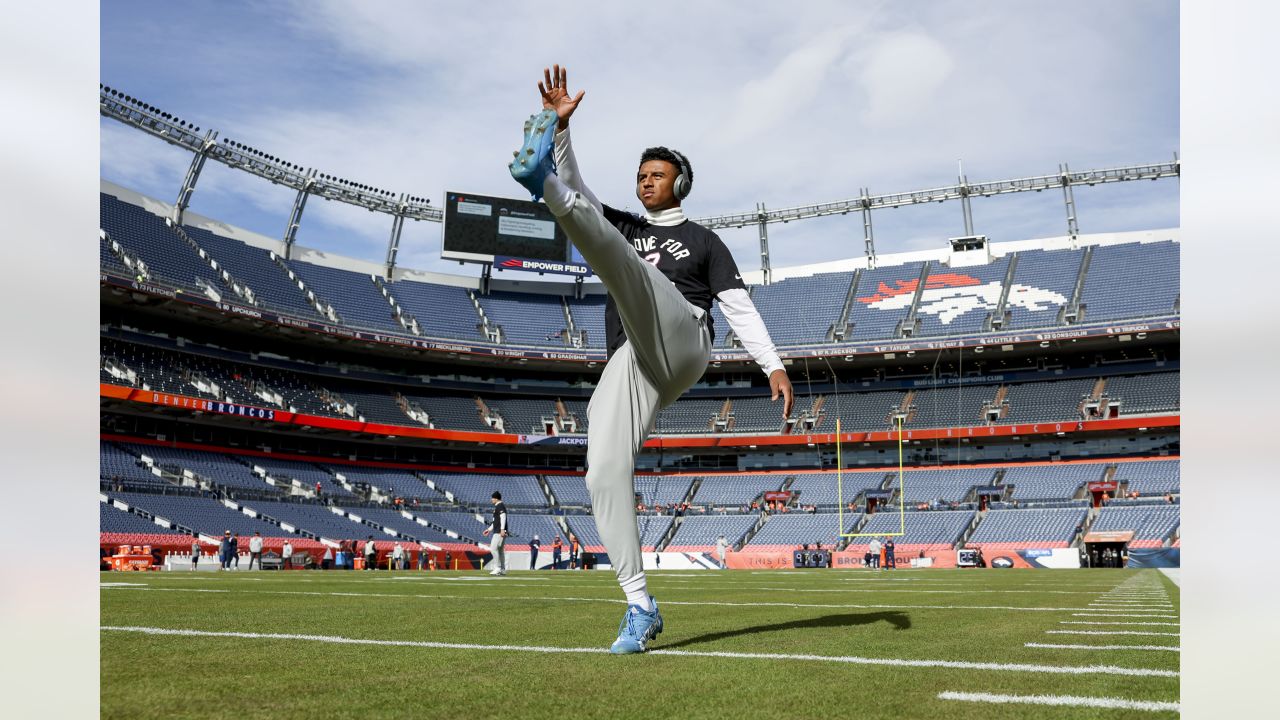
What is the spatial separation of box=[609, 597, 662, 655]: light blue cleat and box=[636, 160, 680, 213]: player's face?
1997 mm

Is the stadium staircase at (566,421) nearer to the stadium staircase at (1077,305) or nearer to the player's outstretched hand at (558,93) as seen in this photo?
the stadium staircase at (1077,305)

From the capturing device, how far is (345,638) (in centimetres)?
439

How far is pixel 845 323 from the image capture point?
50094 mm

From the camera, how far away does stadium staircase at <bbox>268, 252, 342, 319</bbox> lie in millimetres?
46094

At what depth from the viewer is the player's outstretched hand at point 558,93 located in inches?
156

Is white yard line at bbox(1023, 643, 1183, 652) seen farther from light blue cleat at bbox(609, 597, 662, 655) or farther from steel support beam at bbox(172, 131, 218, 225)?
steel support beam at bbox(172, 131, 218, 225)

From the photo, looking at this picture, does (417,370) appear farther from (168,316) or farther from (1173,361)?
(1173,361)

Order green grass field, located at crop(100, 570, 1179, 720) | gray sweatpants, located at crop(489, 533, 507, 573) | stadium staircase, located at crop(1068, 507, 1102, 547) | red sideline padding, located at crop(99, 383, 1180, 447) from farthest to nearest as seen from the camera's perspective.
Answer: red sideline padding, located at crop(99, 383, 1180, 447) < stadium staircase, located at crop(1068, 507, 1102, 547) < gray sweatpants, located at crop(489, 533, 507, 573) < green grass field, located at crop(100, 570, 1179, 720)

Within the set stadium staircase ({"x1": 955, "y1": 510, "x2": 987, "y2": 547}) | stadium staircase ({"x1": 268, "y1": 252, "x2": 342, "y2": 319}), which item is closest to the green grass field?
stadium staircase ({"x1": 955, "y1": 510, "x2": 987, "y2": 547})

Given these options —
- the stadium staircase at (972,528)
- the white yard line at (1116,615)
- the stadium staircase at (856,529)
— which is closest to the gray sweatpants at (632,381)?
the white yard line at (1116,615)

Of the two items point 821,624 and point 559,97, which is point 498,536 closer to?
point 821,624

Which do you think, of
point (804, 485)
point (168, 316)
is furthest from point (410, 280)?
point (804, 485)

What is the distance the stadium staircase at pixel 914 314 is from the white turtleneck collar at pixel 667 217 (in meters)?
44.6
